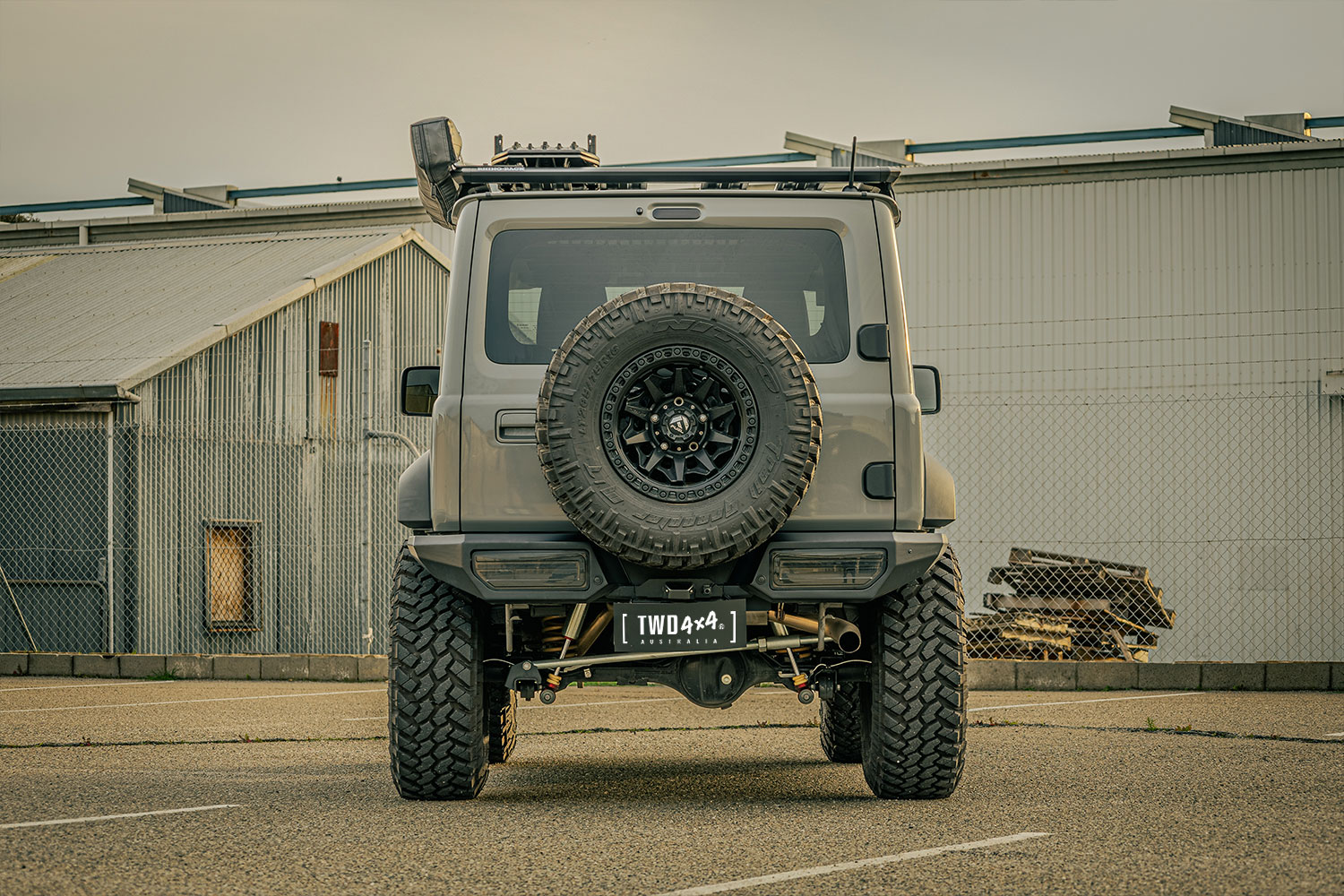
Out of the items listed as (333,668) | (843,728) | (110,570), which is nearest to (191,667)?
(333,668)

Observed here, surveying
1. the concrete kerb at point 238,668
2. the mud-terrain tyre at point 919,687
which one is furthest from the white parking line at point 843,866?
the concrete kerb at point 238,668

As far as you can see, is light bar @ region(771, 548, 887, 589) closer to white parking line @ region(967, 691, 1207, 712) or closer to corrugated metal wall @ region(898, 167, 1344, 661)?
white parking line @ region(967, 691, 1207, 712)

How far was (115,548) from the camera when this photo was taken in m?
16.9

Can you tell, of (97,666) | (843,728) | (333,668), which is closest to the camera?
(843,728)

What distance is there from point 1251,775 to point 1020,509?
1197 cm

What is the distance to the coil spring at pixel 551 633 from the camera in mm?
6055

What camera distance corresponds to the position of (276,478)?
18.9 meters

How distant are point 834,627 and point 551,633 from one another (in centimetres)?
118

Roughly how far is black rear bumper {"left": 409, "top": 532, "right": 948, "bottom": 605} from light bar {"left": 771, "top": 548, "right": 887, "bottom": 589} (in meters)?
0.02

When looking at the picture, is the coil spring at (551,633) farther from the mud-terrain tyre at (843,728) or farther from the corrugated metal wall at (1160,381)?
the corrugated metal wall at (1160,381)

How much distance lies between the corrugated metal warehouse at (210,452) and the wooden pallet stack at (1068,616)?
19.8ft

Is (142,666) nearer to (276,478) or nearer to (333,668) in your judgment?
(333,668)

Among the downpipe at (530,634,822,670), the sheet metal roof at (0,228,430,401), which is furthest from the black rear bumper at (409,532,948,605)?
the sheet metal roof at (0,228,430,401)

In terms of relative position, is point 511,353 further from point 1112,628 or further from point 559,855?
point 1112,628
